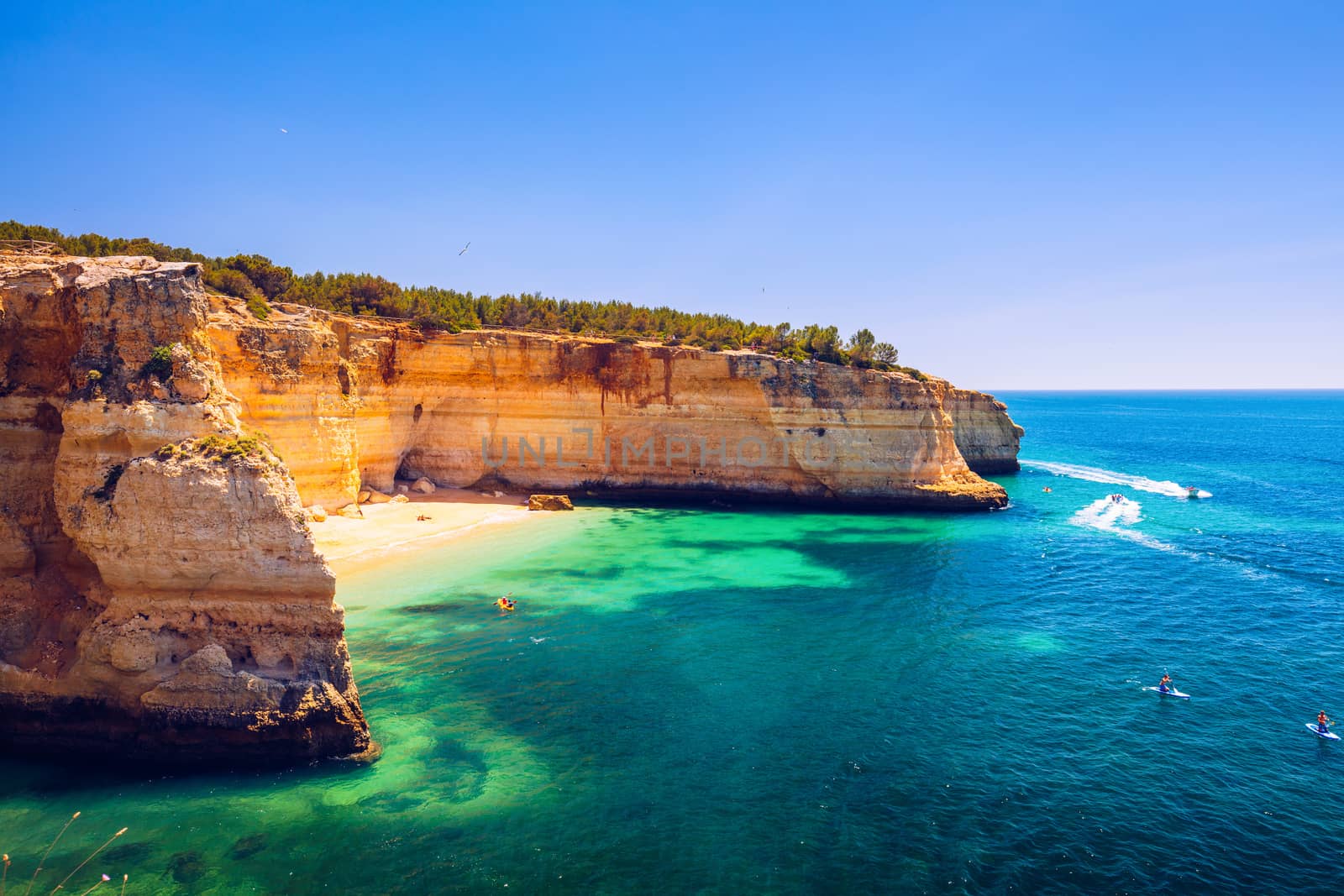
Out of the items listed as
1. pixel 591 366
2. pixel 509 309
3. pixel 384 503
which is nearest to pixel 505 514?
pixel 384 503

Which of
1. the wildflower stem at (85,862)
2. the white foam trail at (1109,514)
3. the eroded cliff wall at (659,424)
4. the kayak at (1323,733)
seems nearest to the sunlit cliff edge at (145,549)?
the wildflower stem at (85,862)

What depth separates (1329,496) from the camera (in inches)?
1829

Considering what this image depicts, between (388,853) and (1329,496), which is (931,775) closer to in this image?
(388,853)

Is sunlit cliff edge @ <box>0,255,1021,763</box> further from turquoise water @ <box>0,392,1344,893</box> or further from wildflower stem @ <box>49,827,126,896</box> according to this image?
wildflower stem @ <box>49,827,126,896</box>

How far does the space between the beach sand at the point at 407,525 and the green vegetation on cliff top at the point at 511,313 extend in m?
10.6

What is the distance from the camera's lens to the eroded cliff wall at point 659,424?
41719 mm

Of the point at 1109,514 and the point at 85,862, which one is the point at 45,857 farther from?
the point at 1109,514

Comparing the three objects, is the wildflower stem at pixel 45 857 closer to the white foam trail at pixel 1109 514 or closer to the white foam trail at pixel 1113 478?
the white foam trail at pixel 1109 514

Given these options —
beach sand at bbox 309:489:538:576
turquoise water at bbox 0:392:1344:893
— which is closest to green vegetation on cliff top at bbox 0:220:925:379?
beach sand at bbox 309:489:538:576

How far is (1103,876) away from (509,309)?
1784 inches

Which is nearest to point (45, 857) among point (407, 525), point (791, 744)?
point (791, 744)

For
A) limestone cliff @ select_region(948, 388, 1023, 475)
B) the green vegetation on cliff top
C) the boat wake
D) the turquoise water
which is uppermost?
the green vegetation on cliff top

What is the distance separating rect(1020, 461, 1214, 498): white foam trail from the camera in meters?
49.5

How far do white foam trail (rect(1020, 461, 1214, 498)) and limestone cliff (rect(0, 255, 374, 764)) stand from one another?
5512 centimetres
